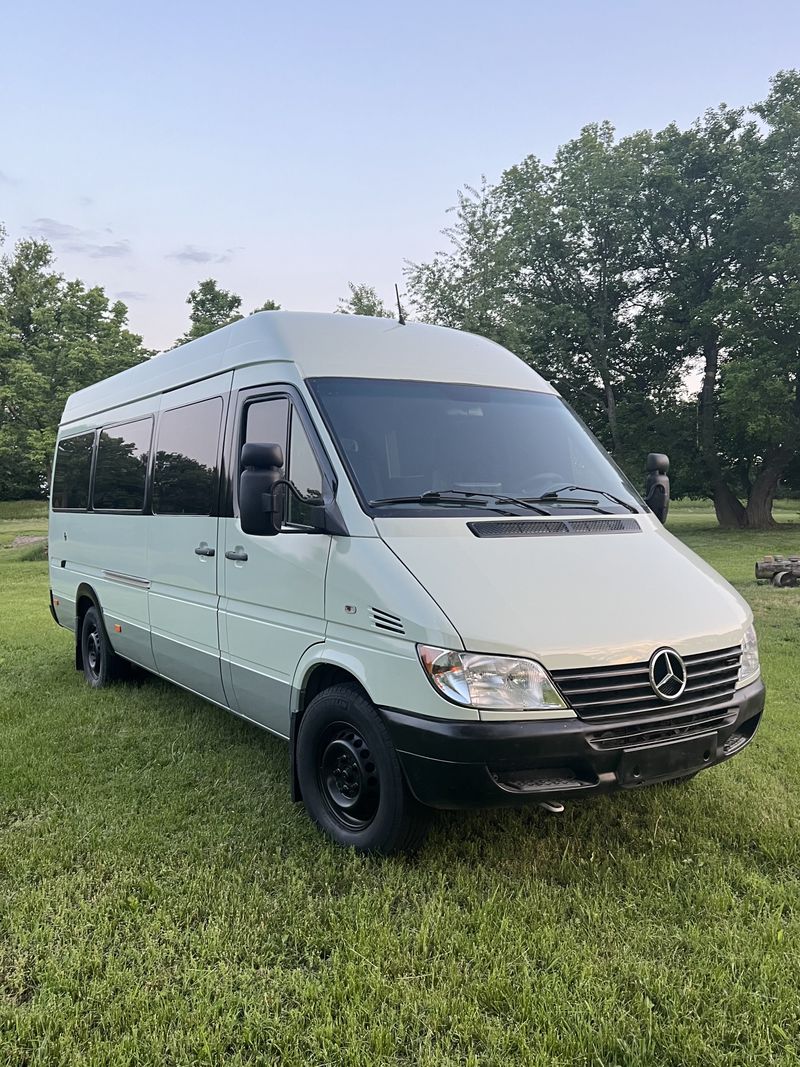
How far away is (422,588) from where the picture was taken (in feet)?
11.2

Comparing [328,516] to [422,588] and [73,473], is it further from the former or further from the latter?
[73,473]

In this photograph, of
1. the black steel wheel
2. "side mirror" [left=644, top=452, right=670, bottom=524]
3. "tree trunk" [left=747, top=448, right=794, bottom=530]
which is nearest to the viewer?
the black steel wheel

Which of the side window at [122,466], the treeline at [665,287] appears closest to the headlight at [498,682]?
the side window at [122,466]

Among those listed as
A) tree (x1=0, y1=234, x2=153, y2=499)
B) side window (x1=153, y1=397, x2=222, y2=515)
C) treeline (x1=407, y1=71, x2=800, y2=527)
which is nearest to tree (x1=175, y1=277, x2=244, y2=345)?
tree (x1=0, y1=234, x2=153, y2=499)

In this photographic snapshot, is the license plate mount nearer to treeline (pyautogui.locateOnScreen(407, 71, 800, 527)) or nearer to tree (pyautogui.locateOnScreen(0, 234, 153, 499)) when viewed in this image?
treeline (pyautogui.locateOnScreen(407, 71, 800, 527))

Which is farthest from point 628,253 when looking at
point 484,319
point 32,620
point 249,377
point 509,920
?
point 509,920

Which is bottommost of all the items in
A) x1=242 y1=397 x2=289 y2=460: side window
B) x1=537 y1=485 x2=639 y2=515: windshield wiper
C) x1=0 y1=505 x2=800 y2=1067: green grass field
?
x1=0 y1=505 x2=800 y2=1067: green grass field

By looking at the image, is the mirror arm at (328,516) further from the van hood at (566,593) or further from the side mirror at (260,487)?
the van hood at (566,593)

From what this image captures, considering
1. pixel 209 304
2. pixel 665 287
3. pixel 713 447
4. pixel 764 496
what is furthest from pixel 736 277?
pixel 209 304

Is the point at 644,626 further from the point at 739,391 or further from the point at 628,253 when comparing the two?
the point at 628,253

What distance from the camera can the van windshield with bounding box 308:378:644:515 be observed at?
158 inches

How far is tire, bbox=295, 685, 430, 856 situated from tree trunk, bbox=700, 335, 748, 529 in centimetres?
2857

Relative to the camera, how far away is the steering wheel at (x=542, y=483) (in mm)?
4249

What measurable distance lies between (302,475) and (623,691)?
194 cm
